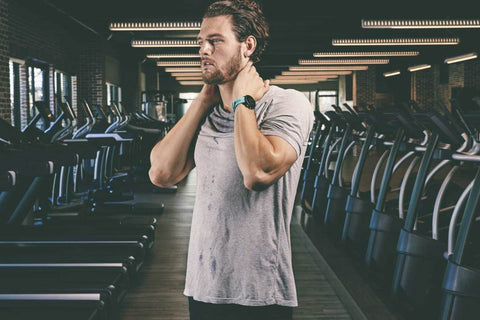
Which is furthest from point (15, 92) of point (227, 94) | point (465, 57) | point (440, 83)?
point (440, 83)

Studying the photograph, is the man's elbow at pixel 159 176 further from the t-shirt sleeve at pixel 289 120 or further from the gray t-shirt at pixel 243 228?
→ the t-shirt sleeve at pixel 289 120

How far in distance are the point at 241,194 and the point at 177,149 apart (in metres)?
0.22

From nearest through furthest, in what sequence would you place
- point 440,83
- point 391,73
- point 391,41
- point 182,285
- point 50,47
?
point 182,285 < point 50,47 < point 391,41 < point 440,83 < point 391,73

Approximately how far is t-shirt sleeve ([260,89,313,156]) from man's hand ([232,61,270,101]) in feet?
0.14

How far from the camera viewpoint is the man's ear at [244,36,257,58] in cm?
115

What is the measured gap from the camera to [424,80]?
18.5 m

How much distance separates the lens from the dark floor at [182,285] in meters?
3.04

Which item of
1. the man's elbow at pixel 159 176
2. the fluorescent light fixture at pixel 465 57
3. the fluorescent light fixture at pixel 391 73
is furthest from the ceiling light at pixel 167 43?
the fluorescent light fixture at pixel 391 73

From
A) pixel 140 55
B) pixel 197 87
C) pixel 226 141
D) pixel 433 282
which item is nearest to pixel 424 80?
pixel 140 55

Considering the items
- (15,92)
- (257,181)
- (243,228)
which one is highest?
(15,92)

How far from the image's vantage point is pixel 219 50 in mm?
1115

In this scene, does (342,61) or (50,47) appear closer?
(50,47)

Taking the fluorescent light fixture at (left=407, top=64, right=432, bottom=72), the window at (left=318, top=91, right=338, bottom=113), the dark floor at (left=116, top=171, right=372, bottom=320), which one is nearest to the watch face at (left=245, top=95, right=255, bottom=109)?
the dark floor at (left=116, top=171, right=372, bottom=320)

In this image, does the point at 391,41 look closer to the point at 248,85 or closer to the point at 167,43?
the point at 167,43
